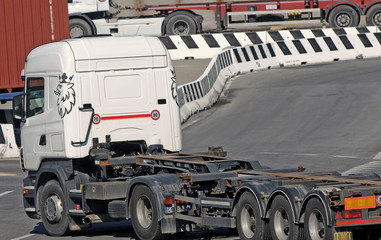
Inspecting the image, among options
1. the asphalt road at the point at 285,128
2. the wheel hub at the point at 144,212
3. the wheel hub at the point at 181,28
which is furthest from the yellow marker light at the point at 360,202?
the wheel hub at the point at 181,28

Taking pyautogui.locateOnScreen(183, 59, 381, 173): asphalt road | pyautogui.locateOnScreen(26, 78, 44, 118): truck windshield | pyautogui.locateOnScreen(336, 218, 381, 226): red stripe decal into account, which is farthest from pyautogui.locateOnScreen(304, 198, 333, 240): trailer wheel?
pyautogui.locateOnScreen(183, 59, 381, 173): asphalt road

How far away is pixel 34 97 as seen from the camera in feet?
44.4

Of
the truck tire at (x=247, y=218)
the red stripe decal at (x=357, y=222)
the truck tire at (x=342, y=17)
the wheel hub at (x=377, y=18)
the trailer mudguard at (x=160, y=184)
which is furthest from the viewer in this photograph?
the truck tire at (x=342, y=17)

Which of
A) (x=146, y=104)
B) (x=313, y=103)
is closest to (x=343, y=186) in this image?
(x=146, y=104)

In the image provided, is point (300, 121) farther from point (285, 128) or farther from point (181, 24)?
point (181, 24)

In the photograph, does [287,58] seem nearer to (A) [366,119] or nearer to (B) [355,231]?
(A) [366,119]

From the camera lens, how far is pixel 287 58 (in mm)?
37625

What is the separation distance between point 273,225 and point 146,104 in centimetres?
369

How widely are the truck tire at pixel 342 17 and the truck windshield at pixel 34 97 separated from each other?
101 feet

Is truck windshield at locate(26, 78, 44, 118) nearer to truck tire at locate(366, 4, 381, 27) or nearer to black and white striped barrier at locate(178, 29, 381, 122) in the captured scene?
black and white striped barrier at locate(178, 29, 381, 122)

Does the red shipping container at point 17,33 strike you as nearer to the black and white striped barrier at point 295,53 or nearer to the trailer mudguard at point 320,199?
the black and white striped barrier at point 295,53

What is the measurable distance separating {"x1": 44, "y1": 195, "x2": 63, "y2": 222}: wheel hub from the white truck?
0.05 feet

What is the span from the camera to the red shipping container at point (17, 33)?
92.1 feet

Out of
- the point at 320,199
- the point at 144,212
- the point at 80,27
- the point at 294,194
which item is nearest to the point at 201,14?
the point at 80,27
